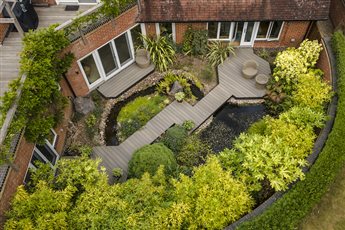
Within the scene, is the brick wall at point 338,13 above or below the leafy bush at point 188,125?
above

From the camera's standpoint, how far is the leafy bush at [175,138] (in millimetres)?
13539

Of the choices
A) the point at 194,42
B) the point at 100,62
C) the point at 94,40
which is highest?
the point at 94,40

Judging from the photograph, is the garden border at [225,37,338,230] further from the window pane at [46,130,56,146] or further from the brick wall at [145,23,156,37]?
the brick wall at [145,23,156,37]

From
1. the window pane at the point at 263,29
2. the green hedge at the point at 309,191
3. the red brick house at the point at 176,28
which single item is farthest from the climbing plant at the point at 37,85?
the window pane at the point at 263,29

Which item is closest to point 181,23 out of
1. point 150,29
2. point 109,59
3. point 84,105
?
point 150,29

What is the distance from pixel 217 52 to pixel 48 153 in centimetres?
1066

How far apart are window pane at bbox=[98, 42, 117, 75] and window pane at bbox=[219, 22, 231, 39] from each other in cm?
658

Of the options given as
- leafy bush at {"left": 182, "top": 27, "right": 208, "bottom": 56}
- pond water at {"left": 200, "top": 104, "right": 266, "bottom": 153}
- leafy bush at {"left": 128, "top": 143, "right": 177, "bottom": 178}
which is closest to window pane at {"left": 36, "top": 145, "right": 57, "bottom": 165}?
leafy bush at {"left": 128, "top": 143, "right": 177, "bottom": 178}

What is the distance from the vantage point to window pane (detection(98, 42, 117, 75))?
49.2ft

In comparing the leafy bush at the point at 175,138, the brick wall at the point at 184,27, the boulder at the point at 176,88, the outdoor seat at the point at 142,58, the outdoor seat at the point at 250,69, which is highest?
the brick wall at the point at 184,27

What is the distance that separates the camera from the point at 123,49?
16.1 meters

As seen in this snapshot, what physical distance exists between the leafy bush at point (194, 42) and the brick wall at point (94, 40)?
11.1 ft

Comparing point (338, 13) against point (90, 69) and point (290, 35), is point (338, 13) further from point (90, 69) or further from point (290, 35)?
point (90, 69)

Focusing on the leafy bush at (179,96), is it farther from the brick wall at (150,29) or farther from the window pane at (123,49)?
the brick wall at (150,29)
